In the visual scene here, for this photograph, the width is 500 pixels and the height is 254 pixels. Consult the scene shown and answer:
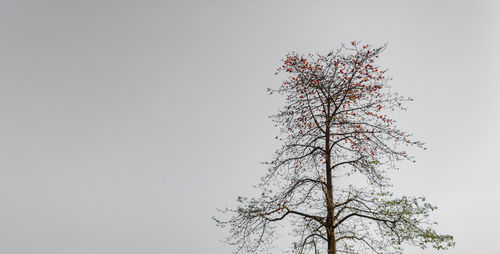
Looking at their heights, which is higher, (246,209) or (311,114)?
(311,114)

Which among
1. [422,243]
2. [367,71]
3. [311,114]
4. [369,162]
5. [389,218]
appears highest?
[367,71]

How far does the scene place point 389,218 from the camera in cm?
891

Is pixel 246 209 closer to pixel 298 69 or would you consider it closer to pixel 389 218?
pixel 389 218

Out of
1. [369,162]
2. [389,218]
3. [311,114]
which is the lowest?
[389,218]

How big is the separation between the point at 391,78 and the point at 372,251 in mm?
4545

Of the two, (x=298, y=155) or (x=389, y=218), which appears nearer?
(x=389, y=218)

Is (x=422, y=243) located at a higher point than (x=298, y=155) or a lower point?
lower

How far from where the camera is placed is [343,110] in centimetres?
1027

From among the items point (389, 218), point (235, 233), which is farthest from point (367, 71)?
point (235, 233)

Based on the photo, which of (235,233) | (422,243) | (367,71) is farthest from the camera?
(367,71)

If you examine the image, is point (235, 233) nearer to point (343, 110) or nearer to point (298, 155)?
point (298, 155)

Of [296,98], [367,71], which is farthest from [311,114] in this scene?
[367,71]

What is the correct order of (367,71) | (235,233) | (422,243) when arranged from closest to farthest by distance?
(422,243) < (235,233) < (367,71)

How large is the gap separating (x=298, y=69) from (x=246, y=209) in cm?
414
